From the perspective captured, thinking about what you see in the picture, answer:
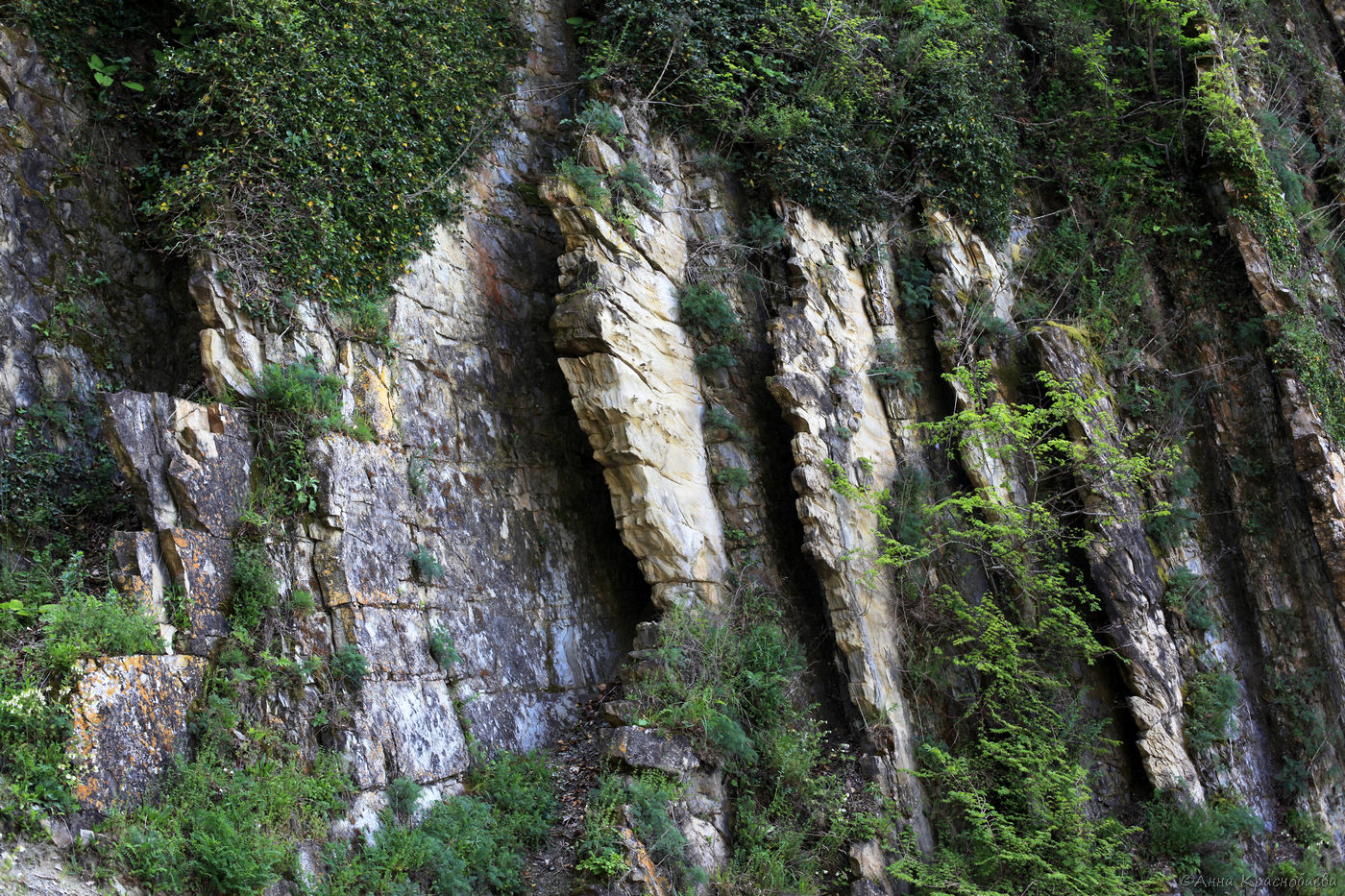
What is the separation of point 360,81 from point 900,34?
24.3ft

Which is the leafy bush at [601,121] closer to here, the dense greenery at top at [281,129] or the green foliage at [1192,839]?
the dense greenery at top at [281,129]

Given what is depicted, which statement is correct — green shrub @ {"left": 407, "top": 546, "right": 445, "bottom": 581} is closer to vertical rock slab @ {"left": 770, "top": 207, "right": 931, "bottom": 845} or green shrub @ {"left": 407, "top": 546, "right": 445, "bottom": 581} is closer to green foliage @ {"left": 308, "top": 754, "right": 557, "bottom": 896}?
green foliage @ {"left": 308, "top": 754, "right": 557, "bottom": 896}

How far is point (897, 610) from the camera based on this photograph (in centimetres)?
931

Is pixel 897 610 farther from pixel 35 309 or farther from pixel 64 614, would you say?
pixel 35 309

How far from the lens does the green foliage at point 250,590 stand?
6.50 metres

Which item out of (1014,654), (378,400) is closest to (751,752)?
(1014,654)

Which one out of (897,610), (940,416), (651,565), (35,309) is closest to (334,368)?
(35,309)

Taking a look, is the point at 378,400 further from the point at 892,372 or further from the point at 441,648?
the point at 892,372

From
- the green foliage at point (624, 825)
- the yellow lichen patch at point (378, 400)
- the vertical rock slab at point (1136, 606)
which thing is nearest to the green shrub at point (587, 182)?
the yellow lichen patch at point (378, 400)

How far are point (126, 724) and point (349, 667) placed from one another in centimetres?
155

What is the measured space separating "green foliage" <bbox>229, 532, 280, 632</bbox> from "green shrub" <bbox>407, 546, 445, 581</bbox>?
A: 1.30 metres

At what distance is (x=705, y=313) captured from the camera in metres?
9.73

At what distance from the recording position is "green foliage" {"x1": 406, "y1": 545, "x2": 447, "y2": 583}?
25.4 feet

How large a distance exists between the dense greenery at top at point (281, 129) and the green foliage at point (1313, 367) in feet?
36.0
